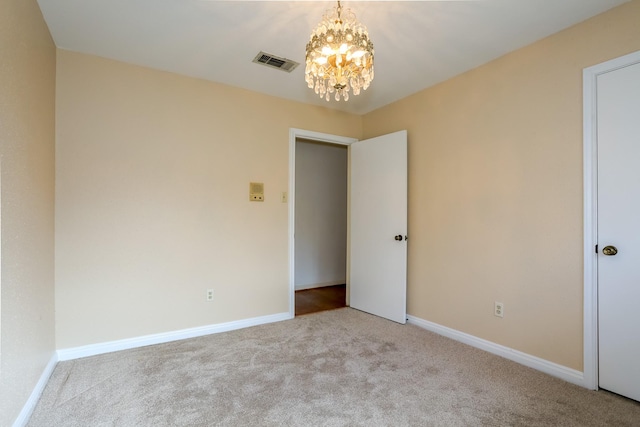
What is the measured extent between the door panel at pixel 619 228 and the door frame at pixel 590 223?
2 centimetres

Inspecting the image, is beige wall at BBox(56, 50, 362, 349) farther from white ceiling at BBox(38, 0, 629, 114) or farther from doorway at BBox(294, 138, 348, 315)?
doorway at BBox(294, 138, 348, 315)

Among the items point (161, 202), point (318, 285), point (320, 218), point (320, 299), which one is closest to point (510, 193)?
point (320, 299)

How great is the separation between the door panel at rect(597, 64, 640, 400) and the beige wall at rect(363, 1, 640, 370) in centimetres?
12

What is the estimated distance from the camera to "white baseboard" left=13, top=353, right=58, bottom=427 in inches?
61.9

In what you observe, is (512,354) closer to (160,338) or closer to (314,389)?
(314,389)

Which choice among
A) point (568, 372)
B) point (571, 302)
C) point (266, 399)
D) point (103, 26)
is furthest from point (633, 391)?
point (103, 26)

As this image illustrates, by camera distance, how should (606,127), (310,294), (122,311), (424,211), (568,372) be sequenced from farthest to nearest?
(310,294) → (424,211) → (122,311) → (568,372) → (606,127)

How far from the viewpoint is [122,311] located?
2.52 m

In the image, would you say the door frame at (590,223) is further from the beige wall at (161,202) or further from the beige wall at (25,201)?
the beige wall at (25,201)

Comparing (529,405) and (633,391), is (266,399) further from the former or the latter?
(633,391)

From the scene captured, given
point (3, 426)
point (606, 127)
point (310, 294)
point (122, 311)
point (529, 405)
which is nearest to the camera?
point (3, 426)

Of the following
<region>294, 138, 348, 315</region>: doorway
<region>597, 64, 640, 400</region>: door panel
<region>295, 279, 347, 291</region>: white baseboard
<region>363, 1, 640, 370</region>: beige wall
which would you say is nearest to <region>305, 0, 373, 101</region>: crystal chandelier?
<region>363, 1, 640, 370</region>: beige wall

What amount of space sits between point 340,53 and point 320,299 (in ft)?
10.8

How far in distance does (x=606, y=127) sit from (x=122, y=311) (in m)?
3.73
